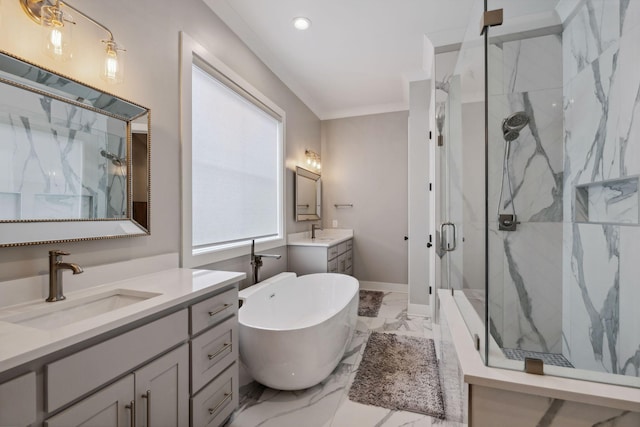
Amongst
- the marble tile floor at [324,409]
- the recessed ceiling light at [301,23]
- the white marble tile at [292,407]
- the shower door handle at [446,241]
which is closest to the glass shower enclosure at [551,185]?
the shower door handle at [446,241]

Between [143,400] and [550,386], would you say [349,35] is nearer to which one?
[550,386]

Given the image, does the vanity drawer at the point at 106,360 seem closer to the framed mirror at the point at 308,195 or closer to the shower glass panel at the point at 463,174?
the shower glass panel at the point at 463,174

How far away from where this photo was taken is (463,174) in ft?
5.87

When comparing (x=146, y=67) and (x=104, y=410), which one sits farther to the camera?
(x=146, y=67)

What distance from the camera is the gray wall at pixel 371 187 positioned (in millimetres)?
4012

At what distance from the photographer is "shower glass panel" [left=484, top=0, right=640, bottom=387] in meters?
1.28

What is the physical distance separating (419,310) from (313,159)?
2.35 metres

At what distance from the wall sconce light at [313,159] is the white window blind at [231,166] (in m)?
0.74

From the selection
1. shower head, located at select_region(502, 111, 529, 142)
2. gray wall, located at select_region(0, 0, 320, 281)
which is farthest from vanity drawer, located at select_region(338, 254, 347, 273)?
shower head, located at select_region(502, 111, 529, 142)

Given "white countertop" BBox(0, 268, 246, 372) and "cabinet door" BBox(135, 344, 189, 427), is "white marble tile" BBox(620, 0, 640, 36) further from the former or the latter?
"cabinet door" BBox(135, 344, 189, 427)

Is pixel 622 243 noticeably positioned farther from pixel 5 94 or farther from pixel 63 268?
pixel 5 94

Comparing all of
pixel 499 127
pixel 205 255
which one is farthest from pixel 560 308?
pixel 205 255

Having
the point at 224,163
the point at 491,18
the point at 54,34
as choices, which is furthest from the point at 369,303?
the point at 54,34

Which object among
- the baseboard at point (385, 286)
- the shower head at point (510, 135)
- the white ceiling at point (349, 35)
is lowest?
the baseboard at point (385, 286)
